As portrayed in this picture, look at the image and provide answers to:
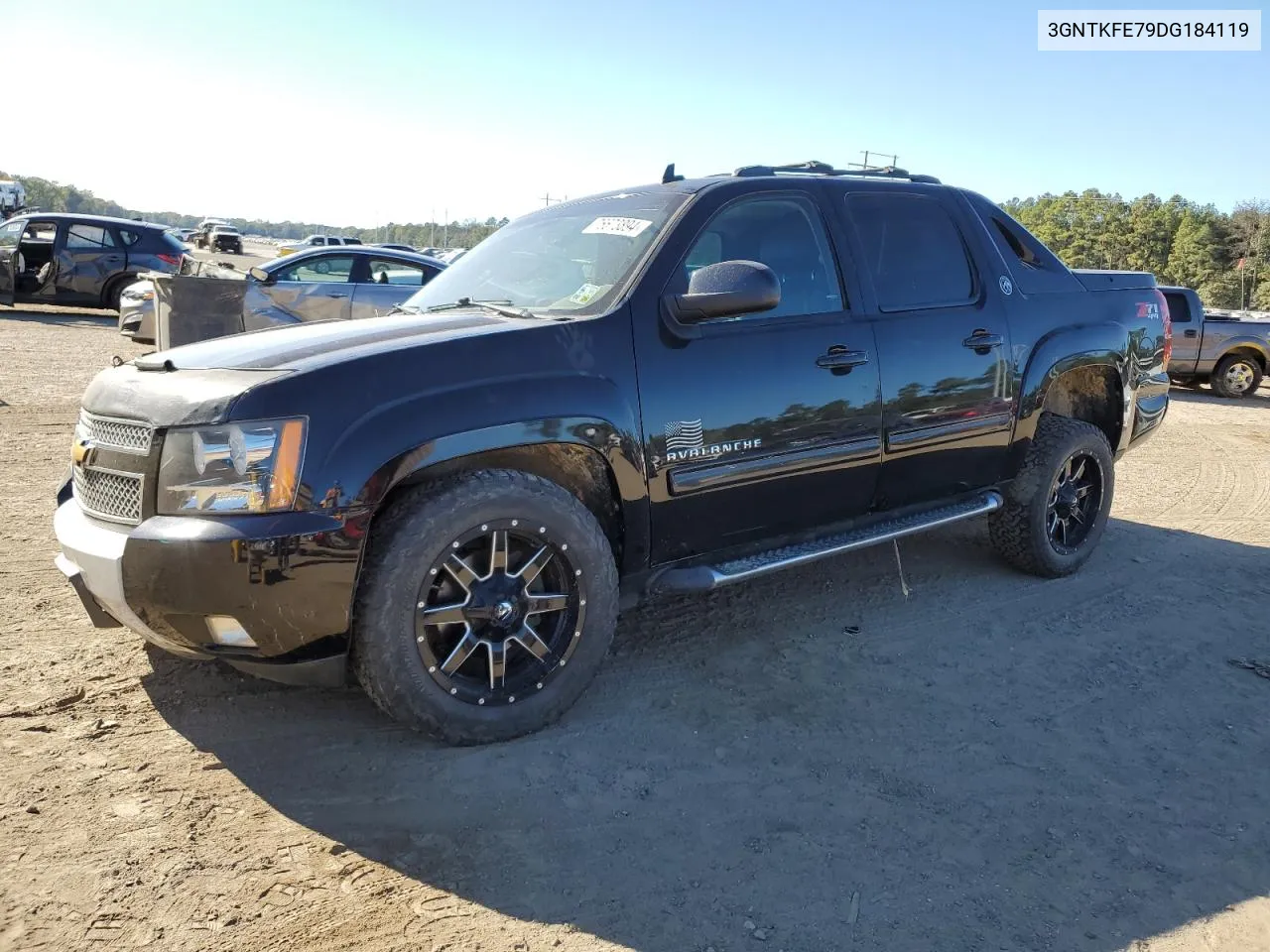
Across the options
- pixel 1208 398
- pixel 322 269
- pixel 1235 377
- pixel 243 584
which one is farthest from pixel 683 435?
pixel 1235 377

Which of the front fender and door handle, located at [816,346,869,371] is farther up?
door handle, located at [816,346,869,371]

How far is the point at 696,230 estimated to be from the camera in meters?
3.75

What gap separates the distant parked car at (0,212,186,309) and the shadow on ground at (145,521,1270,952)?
1507 centimetres

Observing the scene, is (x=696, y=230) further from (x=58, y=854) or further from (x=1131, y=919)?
(x=58, y=854)

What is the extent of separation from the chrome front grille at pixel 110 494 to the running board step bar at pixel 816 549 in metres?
1.79

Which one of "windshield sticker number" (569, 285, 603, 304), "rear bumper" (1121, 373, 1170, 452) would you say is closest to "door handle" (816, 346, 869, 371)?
"windshield sticker number" (569, 285, 603, 304)

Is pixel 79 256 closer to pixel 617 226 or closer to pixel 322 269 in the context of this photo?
pixel 322 269

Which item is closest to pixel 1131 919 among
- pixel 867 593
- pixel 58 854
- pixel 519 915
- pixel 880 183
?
pixel 519 915

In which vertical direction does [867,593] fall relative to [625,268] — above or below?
below

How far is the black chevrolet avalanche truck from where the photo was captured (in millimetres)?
2852

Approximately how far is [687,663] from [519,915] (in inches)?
64.3

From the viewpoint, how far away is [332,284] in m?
11.2

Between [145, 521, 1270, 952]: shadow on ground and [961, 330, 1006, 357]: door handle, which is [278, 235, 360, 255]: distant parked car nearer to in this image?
[961, 330, 1006, 357]: door handle

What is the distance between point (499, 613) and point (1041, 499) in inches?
123
